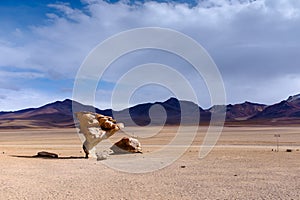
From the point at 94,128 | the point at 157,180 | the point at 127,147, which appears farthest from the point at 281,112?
the point at 157,180

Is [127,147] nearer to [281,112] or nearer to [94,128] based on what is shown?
[94,128]

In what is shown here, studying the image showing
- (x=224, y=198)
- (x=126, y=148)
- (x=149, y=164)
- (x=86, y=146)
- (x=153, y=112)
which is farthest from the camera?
(x=153, y=112)

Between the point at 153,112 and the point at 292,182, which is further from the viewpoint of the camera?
the point at 153,112

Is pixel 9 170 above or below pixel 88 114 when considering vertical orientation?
below

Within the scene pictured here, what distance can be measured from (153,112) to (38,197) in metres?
164

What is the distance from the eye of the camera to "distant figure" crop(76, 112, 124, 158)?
22906mm

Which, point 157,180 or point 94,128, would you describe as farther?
point 94,128

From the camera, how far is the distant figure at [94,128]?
902 inches

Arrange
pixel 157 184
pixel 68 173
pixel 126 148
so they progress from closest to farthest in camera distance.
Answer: pixel 157 184 → pixel 68 173 → pixel 126 148

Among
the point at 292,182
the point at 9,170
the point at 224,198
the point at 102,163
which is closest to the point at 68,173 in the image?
the point at 9,170

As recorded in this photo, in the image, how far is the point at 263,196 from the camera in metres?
10.8

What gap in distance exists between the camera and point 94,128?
2342cm

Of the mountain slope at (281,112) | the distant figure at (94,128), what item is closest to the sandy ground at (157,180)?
the distant figure at (94,128)

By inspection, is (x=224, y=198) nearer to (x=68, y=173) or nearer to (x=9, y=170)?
(x=68, y=173)
